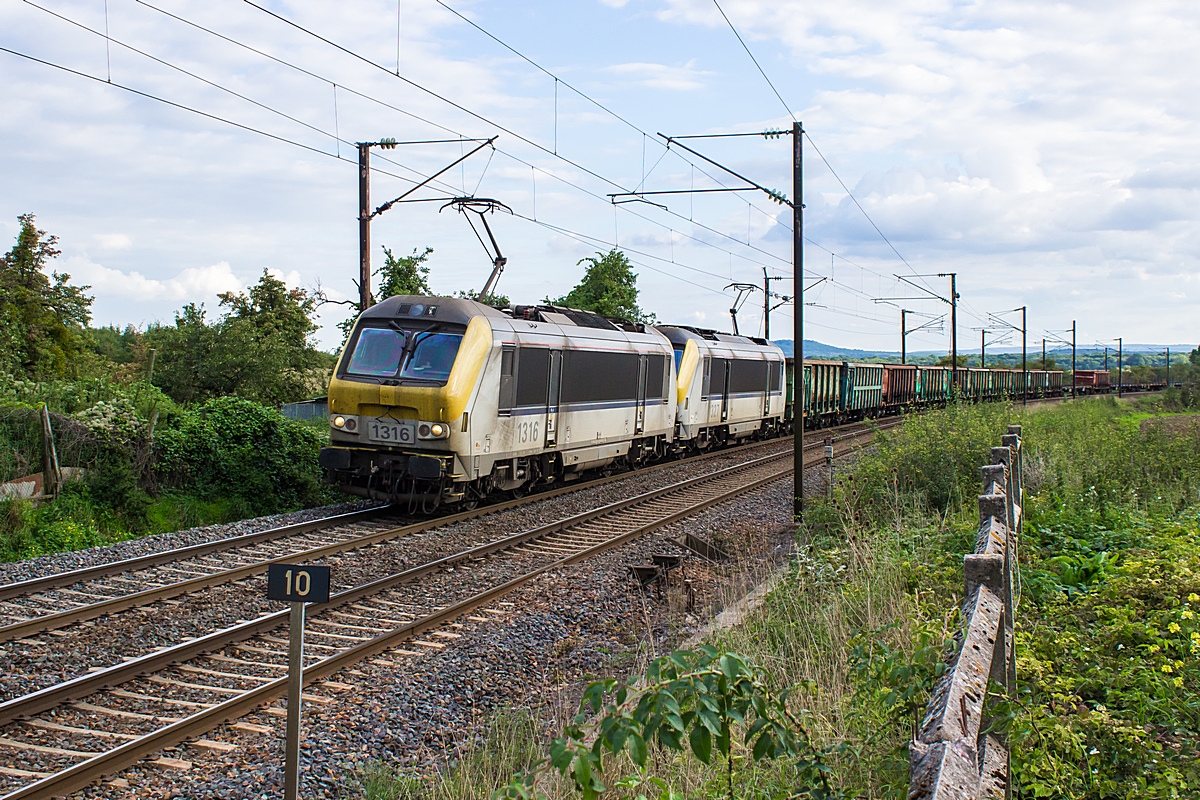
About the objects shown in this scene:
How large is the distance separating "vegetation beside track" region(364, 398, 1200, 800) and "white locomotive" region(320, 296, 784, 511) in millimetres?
5273

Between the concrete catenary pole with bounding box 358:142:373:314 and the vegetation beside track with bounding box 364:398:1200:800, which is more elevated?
the concrete catenary pole with bounding box 358:142:373:314

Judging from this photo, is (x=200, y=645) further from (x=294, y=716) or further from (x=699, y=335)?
(x=699, y=335)

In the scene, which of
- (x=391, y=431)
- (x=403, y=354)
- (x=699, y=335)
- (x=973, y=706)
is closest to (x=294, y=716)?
(x=973, y=706)

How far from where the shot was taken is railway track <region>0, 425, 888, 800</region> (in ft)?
18.4

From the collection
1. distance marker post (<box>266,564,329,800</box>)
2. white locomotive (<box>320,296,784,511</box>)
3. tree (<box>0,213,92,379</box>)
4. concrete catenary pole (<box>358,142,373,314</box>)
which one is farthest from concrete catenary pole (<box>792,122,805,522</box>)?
tree (<box>0,213,92,379</box>)

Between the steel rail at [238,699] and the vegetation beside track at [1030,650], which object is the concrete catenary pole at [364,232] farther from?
the vegetation beside track at [1030,650]

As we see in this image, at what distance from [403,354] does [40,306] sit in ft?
78.9

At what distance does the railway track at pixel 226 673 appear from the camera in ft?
18.4

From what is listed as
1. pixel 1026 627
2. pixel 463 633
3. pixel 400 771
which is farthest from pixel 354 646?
pixel 1026 627

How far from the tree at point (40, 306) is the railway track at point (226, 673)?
2061cm

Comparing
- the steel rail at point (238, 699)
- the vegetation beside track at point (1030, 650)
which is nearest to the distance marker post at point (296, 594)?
the vegetation beside track at point (1030, 650)

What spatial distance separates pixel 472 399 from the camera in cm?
1310

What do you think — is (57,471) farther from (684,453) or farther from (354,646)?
(684,453)

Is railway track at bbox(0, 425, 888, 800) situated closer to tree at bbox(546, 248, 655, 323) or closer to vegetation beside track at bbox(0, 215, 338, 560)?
vegetation beside track at bbox(0, 215, 338, 560)
